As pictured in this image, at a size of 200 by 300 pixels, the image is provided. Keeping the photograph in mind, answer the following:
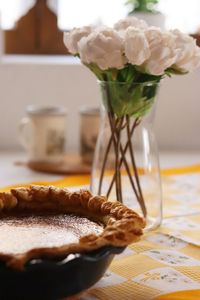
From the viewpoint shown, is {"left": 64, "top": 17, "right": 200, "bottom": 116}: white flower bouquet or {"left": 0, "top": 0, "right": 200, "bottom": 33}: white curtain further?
{"left": 0, "top": 0, "right": 200, "bottom": 33}: white curtain

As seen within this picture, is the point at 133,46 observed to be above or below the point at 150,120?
above

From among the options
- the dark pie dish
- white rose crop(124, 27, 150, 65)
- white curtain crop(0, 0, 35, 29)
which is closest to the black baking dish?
the dark pie dish

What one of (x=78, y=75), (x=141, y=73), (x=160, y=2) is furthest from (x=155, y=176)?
(x=160, y=2)

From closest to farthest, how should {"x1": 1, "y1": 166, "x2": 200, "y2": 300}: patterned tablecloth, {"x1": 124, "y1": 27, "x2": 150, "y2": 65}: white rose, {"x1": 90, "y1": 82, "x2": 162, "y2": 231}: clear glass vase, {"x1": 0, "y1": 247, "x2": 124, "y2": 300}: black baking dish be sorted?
1. {"x1": 0, "y1": 247, "x2": 124, "y2": 300}: black baking dish
2. {"x1": 1, "y1": 166, "x2": 200, "y2": 300}: patterned tablecloth
3. {"x1": 124, "y1": 27, "x2": 150, "y2": 65}: white rose
4. {"x1": 90, "y1": 82, "x2": 162, "y2": 231}: clear glass vase

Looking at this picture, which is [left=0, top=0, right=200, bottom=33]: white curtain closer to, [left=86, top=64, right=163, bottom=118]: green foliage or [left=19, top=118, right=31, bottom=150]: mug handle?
[left=19, top=118, right=31, bottom=150]: mug handle

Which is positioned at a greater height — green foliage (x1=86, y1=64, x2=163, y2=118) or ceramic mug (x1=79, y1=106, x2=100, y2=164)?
green foliage (x1=86, y1=64, x2=163, y2=118)

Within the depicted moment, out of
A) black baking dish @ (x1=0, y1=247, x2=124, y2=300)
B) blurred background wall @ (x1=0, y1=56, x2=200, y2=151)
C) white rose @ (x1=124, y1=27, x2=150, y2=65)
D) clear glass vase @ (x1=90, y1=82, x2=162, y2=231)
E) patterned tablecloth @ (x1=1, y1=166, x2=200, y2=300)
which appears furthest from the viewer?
blurred background wall @ (x1=0, y1=56, x2=200, y2=151)

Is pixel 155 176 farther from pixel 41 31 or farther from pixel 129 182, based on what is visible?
pixel 41 31
